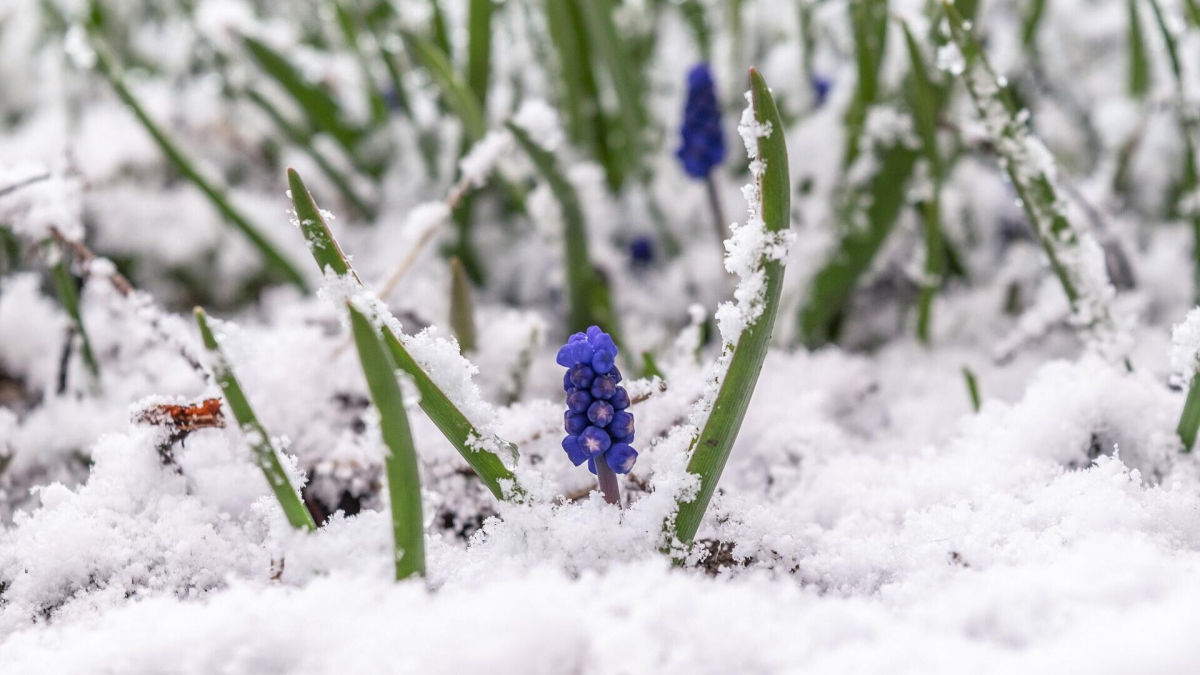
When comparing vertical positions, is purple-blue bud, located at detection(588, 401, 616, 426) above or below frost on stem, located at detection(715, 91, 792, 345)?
below

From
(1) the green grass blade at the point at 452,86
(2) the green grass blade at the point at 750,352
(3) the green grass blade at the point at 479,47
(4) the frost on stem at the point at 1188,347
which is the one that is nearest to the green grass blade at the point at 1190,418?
(4) the frost on stem at the point at 1188,347

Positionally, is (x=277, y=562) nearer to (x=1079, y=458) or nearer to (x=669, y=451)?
(x=669, y=451)

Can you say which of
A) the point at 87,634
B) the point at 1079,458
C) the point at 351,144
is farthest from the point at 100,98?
the point at 1079,458

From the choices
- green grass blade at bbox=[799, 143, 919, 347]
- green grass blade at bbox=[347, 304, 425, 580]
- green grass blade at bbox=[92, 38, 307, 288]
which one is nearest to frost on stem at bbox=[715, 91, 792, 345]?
green grass blade at bbox=[347, 304, 425, 580]

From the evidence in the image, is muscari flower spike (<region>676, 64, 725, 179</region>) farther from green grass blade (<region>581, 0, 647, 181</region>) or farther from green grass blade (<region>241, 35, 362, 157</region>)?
green grass blade (<region>241, 35, 362, 157</region>)

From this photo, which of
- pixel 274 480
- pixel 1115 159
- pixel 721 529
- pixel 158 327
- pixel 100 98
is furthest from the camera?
pixel 100 98

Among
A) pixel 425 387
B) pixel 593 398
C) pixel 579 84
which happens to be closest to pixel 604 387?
pixel 593 398

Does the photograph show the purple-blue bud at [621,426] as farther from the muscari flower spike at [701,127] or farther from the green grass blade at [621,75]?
the green grass blade at [621,75]

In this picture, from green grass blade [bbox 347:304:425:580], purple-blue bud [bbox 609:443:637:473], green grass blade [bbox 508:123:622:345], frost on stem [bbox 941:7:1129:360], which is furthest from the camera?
green grass blade [bbox 508:123:622:345]
